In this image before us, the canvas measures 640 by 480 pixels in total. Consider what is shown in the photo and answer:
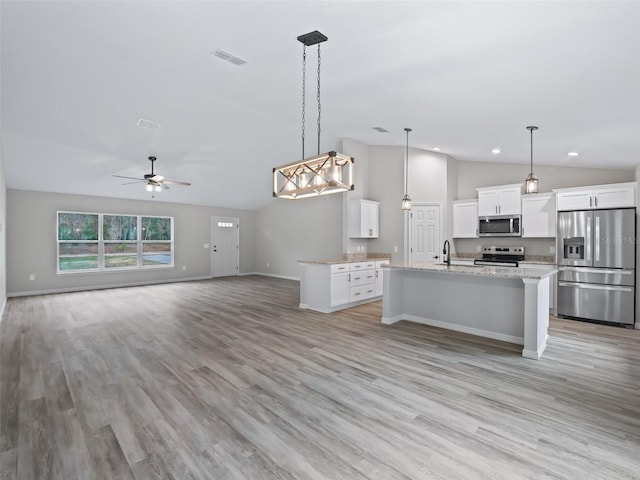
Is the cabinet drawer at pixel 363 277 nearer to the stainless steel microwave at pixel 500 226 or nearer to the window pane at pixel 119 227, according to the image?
the stainless steel microwave at pixel 500 226

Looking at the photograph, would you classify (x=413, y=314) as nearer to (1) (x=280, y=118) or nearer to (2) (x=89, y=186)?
(1) (x=280, y=118)

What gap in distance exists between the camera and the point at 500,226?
20.0ft

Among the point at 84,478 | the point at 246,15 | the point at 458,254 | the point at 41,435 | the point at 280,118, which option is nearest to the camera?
the point at 84,478

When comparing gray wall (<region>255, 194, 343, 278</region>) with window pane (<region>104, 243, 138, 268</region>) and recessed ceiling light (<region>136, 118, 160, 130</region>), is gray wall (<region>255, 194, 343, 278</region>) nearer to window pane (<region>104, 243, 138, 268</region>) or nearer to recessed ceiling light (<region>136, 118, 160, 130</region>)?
window pane (<region>104, 243, 138, 268</region>)

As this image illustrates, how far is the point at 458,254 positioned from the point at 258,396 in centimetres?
553

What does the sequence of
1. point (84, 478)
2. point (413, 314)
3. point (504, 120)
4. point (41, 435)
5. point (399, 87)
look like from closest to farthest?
point (84, 478) < point (41, 435) < point (399, 87) < point (504, 120) < point (413, 314)

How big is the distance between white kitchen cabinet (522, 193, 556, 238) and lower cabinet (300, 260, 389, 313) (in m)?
2.91

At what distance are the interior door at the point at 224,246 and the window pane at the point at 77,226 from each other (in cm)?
321

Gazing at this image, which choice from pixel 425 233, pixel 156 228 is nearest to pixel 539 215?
pixel 425 233

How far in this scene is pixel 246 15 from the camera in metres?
2.55

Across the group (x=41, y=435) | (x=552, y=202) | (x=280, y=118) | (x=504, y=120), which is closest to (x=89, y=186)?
(x=280, y=118)

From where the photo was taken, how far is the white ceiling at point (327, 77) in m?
2.38

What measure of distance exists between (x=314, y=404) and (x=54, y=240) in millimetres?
8308

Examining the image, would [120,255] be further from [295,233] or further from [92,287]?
[295,233]
